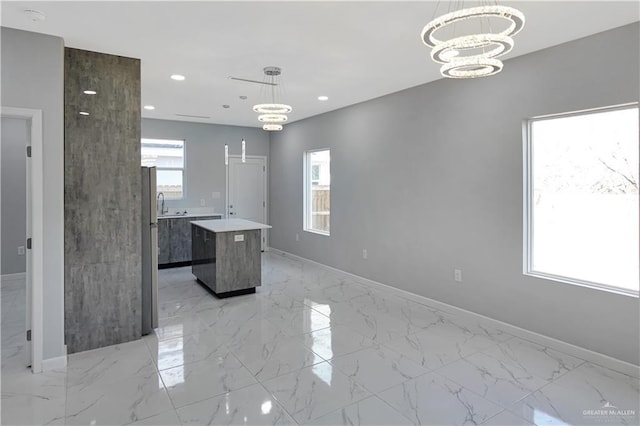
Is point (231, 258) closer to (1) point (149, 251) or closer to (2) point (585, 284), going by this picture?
(1) point (149, 251)

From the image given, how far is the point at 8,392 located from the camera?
2.58 meters

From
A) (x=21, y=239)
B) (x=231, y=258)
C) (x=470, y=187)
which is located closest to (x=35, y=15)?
(x=231, y=258)

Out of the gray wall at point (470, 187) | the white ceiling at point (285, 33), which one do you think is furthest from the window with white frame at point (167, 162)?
the gray wall at point (470, 187)

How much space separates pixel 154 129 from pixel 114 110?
12.0 ft

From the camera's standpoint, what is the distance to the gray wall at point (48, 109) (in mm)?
2803

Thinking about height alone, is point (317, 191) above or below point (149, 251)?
above

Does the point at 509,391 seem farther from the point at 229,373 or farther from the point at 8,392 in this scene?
the point at 8,392

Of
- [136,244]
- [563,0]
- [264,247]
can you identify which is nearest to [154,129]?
[264,247]

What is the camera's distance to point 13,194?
5598mm

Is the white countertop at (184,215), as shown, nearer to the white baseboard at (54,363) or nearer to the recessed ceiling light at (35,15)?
the white baseboard at (54,363)

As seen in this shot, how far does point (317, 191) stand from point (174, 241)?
2688mm

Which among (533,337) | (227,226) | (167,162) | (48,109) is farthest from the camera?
(167,162)

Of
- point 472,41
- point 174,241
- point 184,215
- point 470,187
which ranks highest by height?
point 472,41

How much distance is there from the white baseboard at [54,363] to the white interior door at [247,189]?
187 inches
